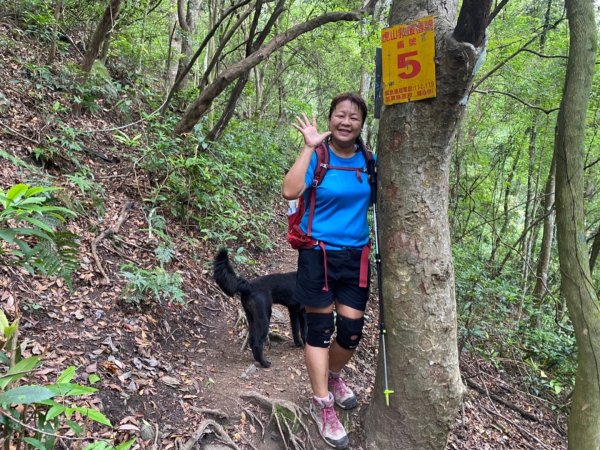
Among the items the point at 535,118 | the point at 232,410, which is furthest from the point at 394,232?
the point at 535,118

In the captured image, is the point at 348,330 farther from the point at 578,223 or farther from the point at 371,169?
the point at 578,223

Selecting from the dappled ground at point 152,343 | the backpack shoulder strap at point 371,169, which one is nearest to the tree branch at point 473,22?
the backpack shoulder strap at point 371,169

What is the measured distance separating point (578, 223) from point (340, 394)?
2506 millimetres

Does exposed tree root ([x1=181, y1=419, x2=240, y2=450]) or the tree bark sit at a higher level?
the tree bark

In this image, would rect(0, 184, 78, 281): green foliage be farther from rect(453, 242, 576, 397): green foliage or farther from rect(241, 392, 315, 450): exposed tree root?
rect(453, 242, 576, 397): green foliage

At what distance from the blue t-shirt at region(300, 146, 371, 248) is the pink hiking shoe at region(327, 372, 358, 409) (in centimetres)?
119

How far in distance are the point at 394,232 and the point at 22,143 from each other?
4.69 meters

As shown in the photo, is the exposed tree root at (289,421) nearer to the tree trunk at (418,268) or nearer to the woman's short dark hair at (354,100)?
the tree trunk at (418,268)

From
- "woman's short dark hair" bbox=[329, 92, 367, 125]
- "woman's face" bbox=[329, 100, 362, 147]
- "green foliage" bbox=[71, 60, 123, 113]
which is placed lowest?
"woman's face" bbox=[329, 100, 362, 147]

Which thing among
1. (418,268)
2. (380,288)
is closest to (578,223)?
(418,268)

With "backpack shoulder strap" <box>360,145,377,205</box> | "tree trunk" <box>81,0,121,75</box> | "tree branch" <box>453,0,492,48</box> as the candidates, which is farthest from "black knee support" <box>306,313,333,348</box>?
"tree trunk" <box>81,0,121,75</box>

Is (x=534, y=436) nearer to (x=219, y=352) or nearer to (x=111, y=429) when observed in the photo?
(x=219, y=352)

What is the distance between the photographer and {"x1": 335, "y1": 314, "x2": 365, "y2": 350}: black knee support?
288 cm

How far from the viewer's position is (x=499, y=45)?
7.47m
